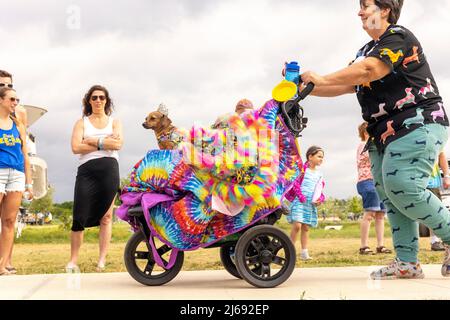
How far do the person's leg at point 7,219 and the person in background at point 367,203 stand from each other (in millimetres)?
4683

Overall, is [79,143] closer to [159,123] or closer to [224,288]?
[159,123]

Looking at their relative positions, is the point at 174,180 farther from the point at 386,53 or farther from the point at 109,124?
the point at 109,124

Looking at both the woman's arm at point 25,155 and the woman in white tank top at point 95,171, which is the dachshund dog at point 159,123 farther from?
the woman's arm at point 25,155

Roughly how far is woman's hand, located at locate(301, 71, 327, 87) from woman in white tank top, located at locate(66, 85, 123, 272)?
259cm

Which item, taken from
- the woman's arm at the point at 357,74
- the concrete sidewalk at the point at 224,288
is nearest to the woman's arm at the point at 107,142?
the concrete sidewalk at the point at 224,288

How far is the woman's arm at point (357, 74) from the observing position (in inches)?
160

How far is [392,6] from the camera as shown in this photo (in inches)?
171

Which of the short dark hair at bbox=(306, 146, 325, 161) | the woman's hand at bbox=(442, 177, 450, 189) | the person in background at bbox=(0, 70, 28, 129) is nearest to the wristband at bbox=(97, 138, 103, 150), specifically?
the person in background at bbox=(0, 70, 28, 129)

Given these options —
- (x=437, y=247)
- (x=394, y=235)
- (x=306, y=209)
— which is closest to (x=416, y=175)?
(x=394, y=235)

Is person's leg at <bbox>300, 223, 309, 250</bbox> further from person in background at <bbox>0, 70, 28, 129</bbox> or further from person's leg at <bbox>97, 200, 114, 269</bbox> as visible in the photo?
person in background at <bbox>0, 70, 28, 129</bbox>

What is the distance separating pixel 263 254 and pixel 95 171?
2614 mm
